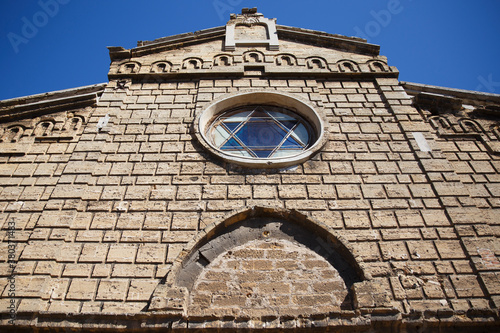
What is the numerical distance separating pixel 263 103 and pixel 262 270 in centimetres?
342

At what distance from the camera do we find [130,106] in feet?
21.2

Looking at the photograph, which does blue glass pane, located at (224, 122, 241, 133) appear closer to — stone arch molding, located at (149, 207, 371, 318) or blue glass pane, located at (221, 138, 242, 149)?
blue glass pane, located at (221, 138, 242, 149)

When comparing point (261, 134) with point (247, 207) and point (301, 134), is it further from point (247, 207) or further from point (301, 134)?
→ point (247, 207)

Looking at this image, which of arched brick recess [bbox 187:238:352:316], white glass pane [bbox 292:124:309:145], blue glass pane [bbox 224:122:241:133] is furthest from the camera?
blue glass pane [bbox 224:122:241:133]

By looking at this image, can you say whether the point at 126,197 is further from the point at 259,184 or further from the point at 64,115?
the point at 64,115

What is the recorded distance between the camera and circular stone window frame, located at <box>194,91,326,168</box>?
5320 millimetres

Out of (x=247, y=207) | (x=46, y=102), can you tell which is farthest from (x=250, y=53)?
(x=247, y=207)

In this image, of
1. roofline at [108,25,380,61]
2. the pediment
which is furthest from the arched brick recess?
roofline at [108,25,380,61]

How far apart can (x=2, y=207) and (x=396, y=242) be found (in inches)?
194

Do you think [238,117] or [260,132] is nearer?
[260,132]

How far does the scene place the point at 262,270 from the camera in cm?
421

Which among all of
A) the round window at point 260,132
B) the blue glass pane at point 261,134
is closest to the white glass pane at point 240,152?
the round window at point 260,132

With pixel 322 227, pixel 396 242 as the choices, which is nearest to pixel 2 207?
pixel 322 227

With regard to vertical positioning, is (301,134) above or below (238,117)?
below
